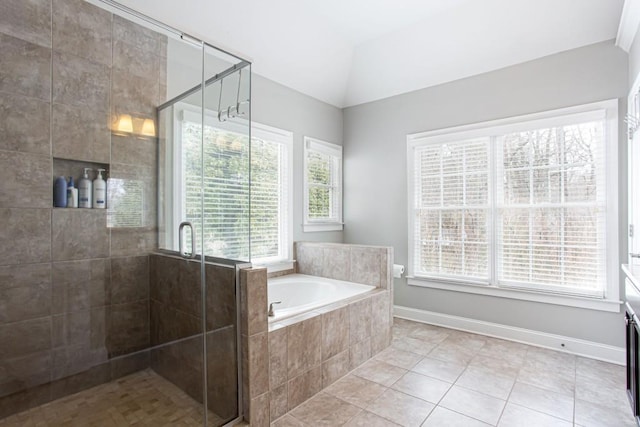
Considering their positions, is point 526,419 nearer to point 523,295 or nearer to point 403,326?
point 523,295

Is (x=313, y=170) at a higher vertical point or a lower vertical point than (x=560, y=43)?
lower

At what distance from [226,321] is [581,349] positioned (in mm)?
3088

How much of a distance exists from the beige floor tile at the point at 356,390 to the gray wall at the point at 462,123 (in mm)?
1671

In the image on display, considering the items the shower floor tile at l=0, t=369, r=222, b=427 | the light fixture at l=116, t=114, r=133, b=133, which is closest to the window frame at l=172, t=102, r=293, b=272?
the light fixture at l=116, t=114, r=133, b=133

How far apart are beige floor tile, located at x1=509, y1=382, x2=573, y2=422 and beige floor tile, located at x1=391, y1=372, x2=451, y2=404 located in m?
0.45

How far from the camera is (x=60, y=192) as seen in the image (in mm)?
2250

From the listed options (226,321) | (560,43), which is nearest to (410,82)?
(560,43)

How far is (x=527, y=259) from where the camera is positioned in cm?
321

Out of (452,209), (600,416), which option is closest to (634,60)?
(452,209)

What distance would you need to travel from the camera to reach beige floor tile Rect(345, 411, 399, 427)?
1.93m

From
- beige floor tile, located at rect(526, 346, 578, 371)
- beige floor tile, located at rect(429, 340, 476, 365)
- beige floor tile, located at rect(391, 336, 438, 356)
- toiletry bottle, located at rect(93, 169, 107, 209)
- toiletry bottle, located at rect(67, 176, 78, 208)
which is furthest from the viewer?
beige floor tile, located at rect(391, 336, 438, 356)

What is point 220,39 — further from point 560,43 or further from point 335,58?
point 560,43

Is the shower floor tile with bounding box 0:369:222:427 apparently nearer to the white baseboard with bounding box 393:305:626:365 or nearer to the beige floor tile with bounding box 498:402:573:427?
the beige floor tile with bounding box 498:402:573:427

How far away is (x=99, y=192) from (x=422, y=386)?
2.75m
